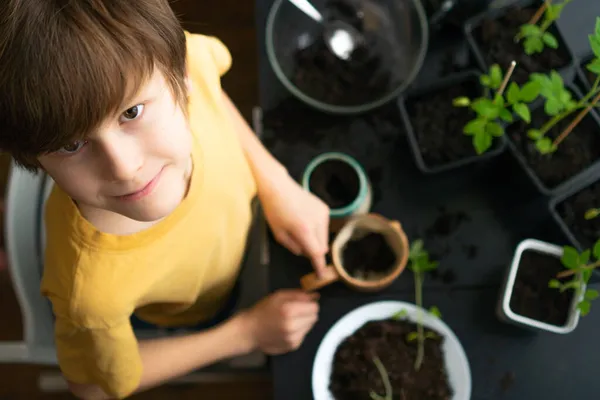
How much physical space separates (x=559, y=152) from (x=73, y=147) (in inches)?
23.9

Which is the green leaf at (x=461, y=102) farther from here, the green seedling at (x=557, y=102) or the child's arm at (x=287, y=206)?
the child's arm at (x=287, y=206)

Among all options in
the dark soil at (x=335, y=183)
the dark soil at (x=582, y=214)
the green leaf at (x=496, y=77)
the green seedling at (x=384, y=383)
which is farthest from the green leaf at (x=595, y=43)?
the green seedling at (x=384, y=383)

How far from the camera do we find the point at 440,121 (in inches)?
28.7

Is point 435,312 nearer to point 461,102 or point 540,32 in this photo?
point 461,102

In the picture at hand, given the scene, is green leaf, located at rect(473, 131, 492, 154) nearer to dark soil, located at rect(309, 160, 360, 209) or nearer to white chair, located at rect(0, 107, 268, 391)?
dark soil, located at rect(309, 160, 360, 209)

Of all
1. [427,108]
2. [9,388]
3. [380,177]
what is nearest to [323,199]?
[380,177]

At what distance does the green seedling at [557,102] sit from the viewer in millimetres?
568

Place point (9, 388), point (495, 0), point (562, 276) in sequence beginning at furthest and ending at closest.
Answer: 1. point (9, 388)
2. point (495, 0)
3. point (562, 276)

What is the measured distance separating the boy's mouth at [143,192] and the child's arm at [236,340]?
27 cm

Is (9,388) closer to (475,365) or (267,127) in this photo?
(267,127)

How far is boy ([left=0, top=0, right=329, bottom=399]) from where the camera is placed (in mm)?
414

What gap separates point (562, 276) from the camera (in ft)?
2.23

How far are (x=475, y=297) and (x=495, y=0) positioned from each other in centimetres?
45

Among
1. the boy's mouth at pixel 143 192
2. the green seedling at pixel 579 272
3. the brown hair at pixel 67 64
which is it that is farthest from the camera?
the green seedling at pixel 579 272
